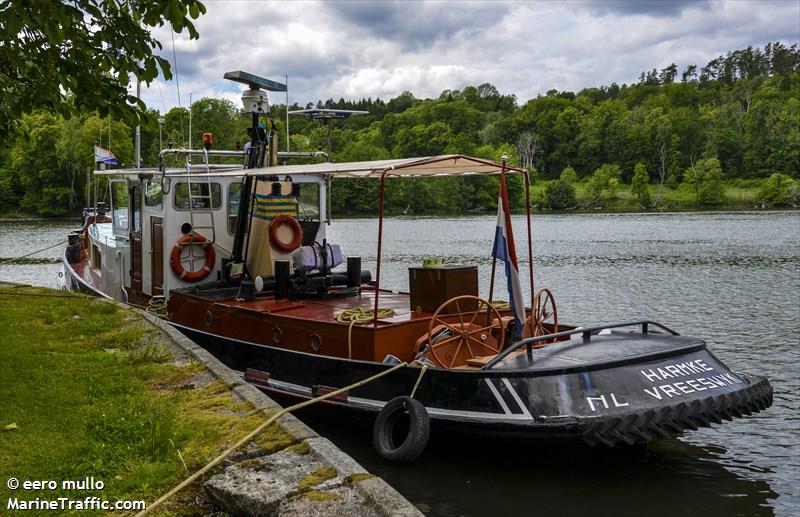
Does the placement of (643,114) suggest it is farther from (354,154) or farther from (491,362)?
(491,362)

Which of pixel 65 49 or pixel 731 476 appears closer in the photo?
pixel 65 49

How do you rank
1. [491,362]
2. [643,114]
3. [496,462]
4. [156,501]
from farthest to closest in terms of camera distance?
[643,114] < [496,462] < [491,362] < [156,501]

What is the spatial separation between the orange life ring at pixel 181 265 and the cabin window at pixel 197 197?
486 millimetres

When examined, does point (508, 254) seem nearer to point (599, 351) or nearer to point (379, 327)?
point (599, 351)

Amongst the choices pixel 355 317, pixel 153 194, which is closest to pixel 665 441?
pixel 355 317

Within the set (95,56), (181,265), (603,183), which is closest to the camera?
(95,56)

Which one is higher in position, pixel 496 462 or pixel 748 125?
pixel 748 125

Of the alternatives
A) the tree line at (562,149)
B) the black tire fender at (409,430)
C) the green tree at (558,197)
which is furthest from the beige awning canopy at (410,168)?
the green tree at (558,197)

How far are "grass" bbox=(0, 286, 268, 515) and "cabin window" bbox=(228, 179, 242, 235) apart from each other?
338cm

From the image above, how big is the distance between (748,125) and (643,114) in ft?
70.7

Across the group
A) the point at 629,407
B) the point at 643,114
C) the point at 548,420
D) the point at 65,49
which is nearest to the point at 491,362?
A: the point at 548,420

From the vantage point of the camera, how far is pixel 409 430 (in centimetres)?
838

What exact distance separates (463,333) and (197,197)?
5719mm

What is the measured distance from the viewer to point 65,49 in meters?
7.57
